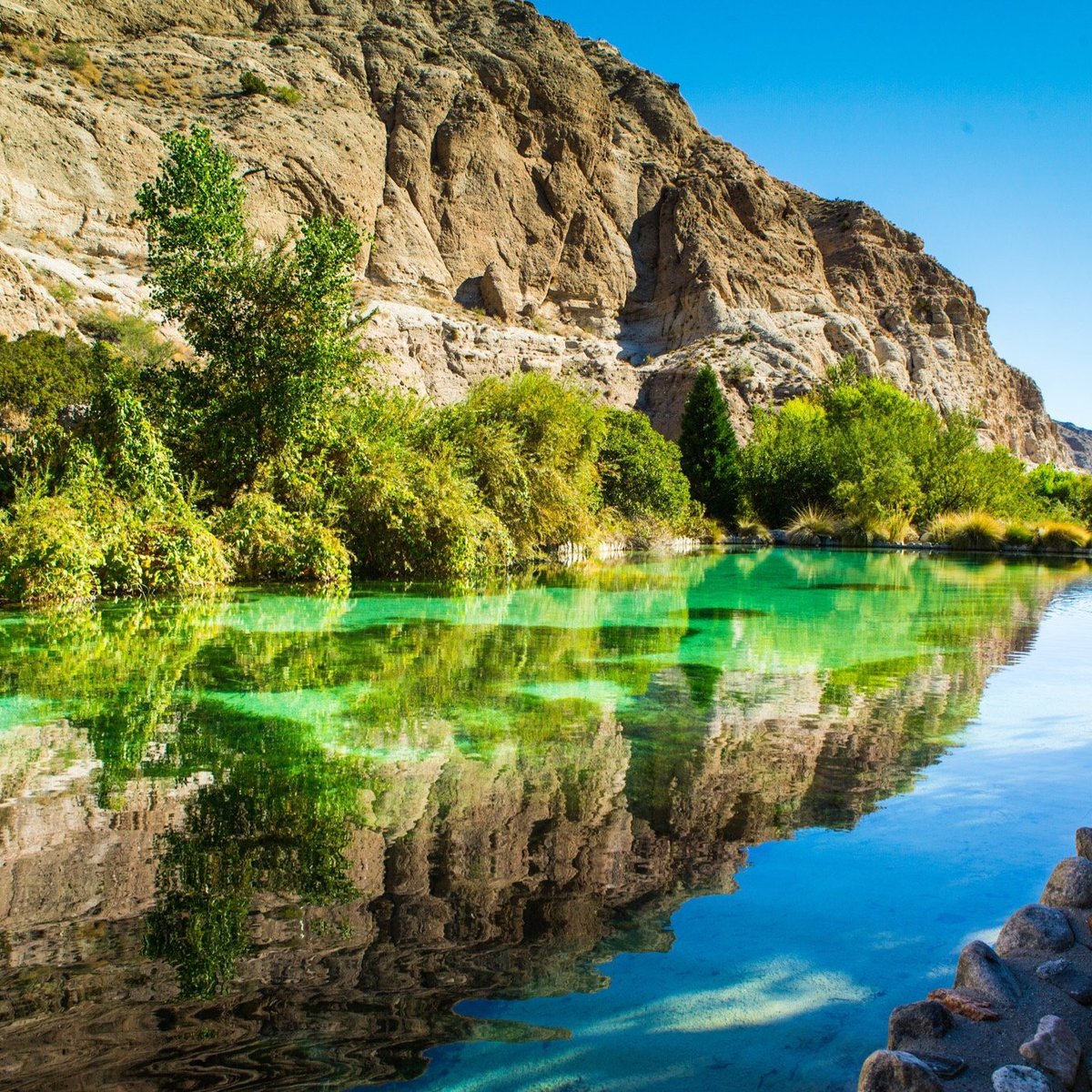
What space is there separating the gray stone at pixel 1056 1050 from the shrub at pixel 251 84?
52.4 m

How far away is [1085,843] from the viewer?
3180mm

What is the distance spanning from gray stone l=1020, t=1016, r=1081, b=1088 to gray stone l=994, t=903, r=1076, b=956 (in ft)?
1.73

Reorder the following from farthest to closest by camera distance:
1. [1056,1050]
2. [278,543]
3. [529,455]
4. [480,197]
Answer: [480,197] → [529,455] → [278,543] → [1056,1050]

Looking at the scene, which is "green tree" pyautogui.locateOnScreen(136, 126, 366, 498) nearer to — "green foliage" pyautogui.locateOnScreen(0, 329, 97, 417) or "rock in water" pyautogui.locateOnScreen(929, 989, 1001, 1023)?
"green foliage" pyautogui.locateOnScreen(0, 329, 97, 417)

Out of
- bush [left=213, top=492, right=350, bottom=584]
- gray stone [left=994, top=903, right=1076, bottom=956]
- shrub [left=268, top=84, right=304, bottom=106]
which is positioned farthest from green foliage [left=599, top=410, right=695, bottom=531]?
shrub [left=268, top=84, right=304, bottom=106]

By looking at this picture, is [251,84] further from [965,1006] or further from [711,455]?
[965,1006]

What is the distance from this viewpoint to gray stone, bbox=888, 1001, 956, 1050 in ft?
6.79

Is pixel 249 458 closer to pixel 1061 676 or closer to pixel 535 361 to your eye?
pixel 1061 676

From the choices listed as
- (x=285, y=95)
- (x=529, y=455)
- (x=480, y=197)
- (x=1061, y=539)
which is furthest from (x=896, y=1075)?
(x=480, y=197)

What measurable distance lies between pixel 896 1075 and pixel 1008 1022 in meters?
0.47

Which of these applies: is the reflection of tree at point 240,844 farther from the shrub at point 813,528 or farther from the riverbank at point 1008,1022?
the shrub at point 813,528

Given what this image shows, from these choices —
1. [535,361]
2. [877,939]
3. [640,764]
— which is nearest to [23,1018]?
[877,939]

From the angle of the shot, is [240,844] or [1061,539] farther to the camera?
[1061,539]

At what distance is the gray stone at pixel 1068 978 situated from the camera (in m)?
2.28
